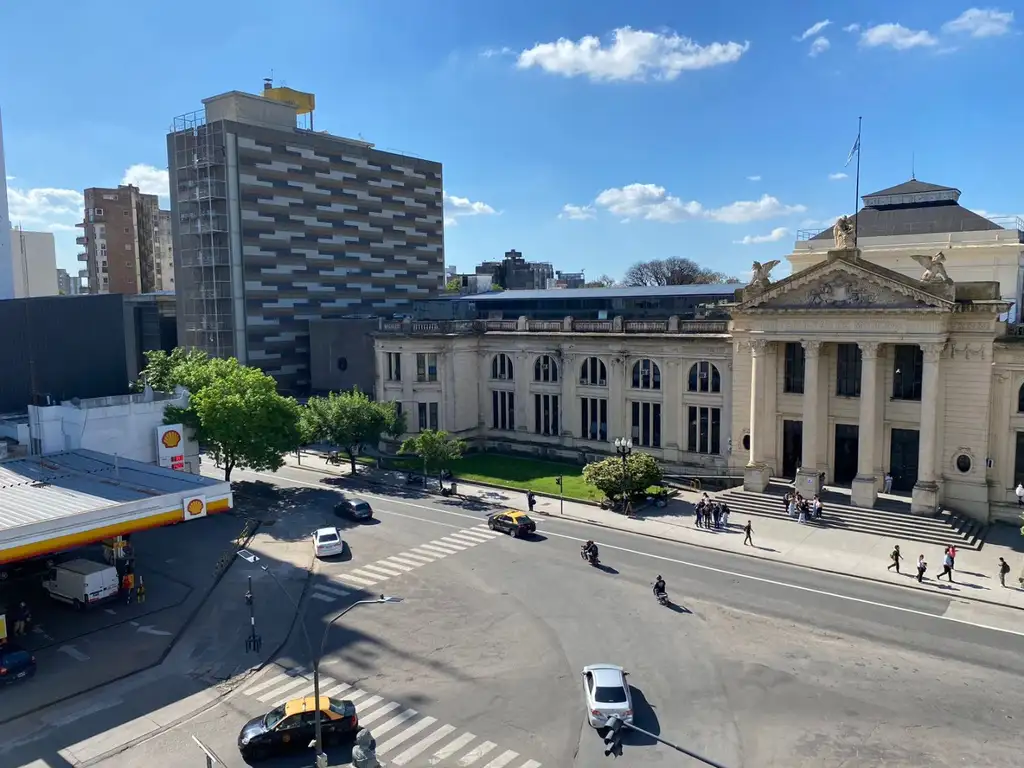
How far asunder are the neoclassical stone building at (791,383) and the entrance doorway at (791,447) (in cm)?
8

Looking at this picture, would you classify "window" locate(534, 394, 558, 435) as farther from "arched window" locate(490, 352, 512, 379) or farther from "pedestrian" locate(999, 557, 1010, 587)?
"pedestrian" locate(999, 557, 1010, 587)

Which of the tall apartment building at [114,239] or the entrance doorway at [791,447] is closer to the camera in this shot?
the entrance doorway at [791,447]

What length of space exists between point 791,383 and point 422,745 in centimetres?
3662

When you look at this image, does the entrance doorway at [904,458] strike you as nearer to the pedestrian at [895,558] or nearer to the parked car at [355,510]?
the pedestrian at [895,558]

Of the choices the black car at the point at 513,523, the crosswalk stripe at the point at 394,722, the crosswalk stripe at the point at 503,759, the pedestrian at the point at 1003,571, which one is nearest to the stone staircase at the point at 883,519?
the pedestrian at the point at 1003,571

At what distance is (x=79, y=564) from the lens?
35.7 meters

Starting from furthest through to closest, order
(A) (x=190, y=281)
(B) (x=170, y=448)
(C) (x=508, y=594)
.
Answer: (A) (x=190, y=281) < (B) (x=170, y=448) < (C) (x=508, y=594)

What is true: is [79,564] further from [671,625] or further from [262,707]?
[671,625]

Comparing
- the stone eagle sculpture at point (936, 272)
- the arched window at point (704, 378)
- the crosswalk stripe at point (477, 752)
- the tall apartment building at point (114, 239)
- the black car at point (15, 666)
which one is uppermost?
the tall apartment building at point (114, 239)

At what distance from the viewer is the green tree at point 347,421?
5747 centimetres

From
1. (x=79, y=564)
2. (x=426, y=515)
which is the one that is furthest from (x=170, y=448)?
(x=426, y=515)

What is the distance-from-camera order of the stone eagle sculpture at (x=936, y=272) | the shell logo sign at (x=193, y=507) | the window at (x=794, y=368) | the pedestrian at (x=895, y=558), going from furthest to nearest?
1. the window at (x=794, y=368)
2. the stone eagle sculpture at (x=936, y=272)
3. the pedestrian at (x=895, y=558)
4. the shell logo sign at (x=193, y=507)

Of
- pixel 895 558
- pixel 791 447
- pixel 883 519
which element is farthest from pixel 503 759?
pixel 791 447

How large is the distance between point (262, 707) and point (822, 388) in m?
38.1
